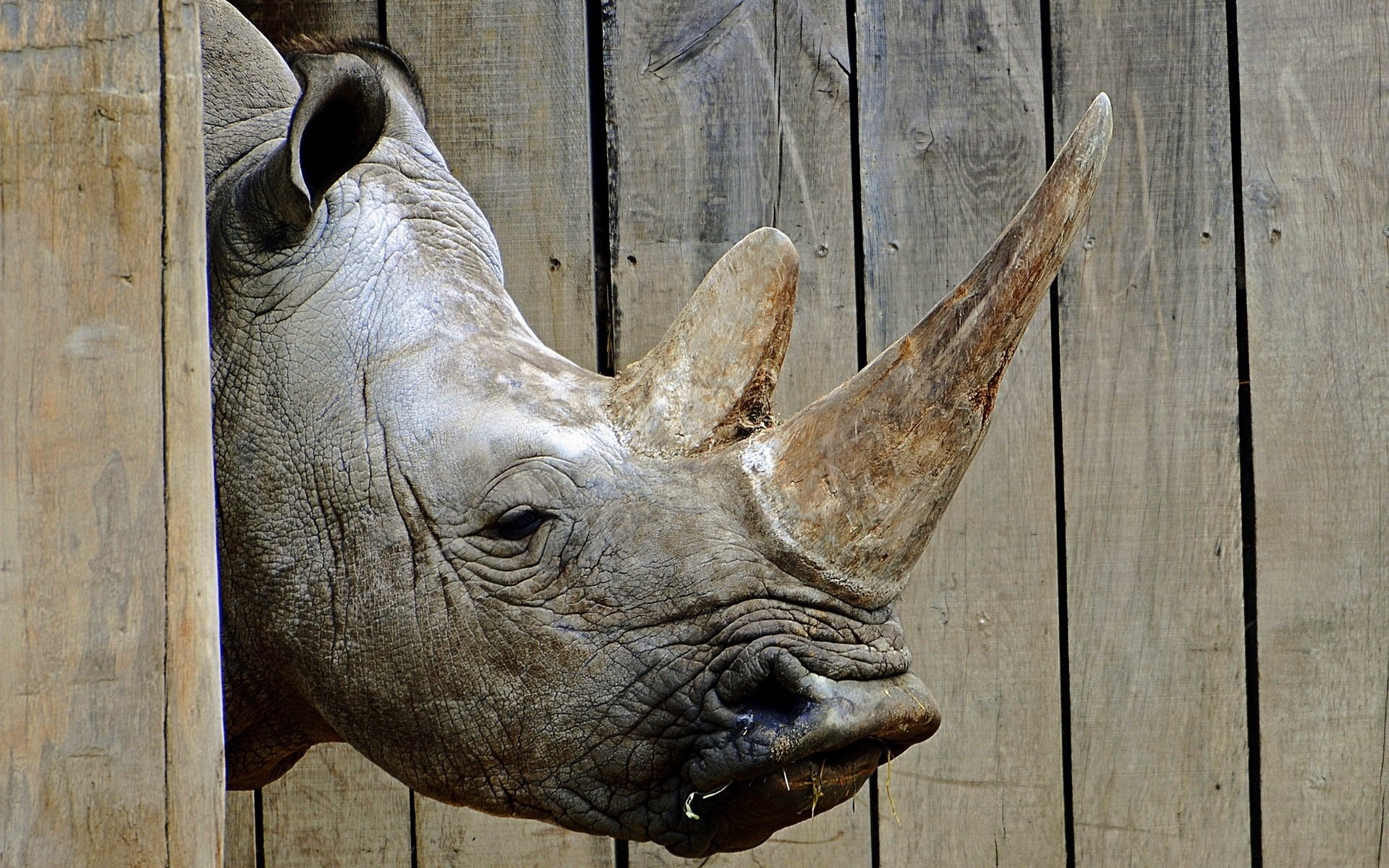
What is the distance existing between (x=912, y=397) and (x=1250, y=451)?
134cm

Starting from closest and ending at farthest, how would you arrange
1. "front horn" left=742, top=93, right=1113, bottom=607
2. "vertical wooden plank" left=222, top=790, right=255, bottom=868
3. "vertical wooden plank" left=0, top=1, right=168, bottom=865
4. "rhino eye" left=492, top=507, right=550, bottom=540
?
"vertical wooden plank" left=0, top=1, right=168, bottom=865, "front horn" left=742, top=93, right=1113, bottom=607, "rhino eye" left=492, top=507, right=550, bottom=540, "vertical wooden plank" left=222, top=790, right=255, bottom=868

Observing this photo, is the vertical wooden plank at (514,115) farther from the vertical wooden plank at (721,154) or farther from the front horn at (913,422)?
the front horn at (913,422)

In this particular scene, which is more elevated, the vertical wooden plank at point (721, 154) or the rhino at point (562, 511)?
the vertical wooden plank at point (721, 154)

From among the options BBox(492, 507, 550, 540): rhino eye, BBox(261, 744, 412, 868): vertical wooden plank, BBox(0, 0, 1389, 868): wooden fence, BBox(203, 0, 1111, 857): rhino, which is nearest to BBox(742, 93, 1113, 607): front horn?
BBox(203, 0, 1111, 857): rhino

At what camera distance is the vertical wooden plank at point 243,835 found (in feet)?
8.88

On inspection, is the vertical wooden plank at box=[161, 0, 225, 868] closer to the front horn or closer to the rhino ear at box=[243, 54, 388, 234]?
the rhino ear at box=[243, 54, 388, 234]

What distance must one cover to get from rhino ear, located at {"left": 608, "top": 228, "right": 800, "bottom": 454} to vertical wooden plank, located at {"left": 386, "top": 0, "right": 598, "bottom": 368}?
34.9 inches

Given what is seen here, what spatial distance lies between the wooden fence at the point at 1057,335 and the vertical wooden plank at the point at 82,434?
140cm

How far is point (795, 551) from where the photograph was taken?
1.69 meters

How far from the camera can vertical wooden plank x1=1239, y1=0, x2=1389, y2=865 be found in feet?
8.92

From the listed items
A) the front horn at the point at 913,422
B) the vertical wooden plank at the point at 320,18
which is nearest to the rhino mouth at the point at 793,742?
the front horn at the point at 913,422

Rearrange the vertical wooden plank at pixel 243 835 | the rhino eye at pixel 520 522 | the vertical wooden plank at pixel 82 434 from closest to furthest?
1. the vertical wooden plank at pixel 82 434
2. the rhino eye at pixel 520 522
3. the vertical wooden plank at pixel 243 835

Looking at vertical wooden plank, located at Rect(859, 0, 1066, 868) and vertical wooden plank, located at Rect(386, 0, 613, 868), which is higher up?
vertical wooden plank, located at Rect(386, 0, 613, 868)

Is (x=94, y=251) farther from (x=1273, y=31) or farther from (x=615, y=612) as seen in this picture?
(x=1273, y=31)
